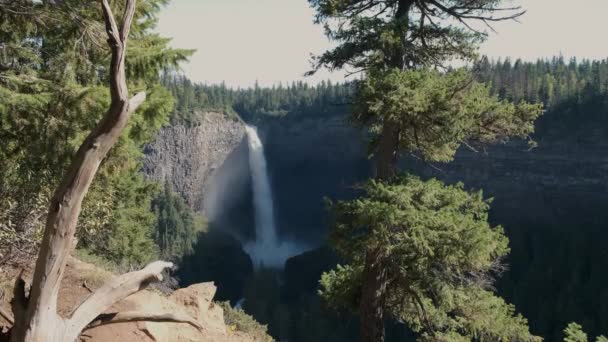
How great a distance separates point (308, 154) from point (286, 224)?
12.1 m

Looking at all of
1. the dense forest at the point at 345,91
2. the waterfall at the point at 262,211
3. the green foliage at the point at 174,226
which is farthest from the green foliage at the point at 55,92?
the waterfall at the point at 262,211

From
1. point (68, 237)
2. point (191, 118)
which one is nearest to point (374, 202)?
point (68, 237)

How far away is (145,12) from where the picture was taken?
8.66 meters

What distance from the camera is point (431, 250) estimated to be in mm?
7238

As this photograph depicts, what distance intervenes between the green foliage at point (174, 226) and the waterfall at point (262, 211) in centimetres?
997

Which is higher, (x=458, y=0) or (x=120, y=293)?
(x=458, y=0)

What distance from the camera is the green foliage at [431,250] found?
7.39 meters

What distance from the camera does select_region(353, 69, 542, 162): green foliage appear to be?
24.8 ft

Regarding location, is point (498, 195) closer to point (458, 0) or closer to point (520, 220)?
point (520, 220)

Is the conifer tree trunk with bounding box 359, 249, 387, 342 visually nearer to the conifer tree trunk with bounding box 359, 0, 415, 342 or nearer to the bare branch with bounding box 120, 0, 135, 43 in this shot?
the conifer tree trunk with bounding box 359, 0, 415, 342

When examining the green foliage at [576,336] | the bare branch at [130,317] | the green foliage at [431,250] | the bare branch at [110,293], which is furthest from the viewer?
the green foliage at [431,250]

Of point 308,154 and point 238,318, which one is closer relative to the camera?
point 238,318

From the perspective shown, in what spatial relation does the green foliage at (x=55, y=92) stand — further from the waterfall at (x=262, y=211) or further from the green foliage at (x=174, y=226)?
the waterfall at (x=262, y=211)

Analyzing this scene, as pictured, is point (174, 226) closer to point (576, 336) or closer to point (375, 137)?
point (375, 137)
